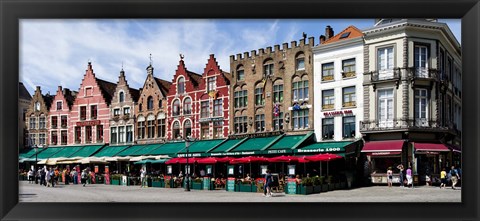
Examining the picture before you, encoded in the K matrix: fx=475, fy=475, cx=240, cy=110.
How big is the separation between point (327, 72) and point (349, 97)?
178 cm

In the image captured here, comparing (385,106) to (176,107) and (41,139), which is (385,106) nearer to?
(176,107)

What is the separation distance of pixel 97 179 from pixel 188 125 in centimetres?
613

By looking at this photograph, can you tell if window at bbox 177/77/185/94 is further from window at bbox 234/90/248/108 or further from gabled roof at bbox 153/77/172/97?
window at bbox 234/90/248/108

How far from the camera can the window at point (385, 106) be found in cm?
2233

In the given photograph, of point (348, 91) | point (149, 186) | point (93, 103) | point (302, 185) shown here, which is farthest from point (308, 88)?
point (93, 103)

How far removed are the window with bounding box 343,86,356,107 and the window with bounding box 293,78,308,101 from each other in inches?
91.4

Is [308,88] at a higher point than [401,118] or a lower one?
higher

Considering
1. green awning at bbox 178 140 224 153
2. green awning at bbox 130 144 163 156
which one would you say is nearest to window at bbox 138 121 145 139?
green awning at bbox 130 144 163 156

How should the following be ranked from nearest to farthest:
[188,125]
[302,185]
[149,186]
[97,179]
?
[302,185]
[149,186]
[97,179]
[188,125]

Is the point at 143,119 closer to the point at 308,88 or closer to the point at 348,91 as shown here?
the point at 308,88
